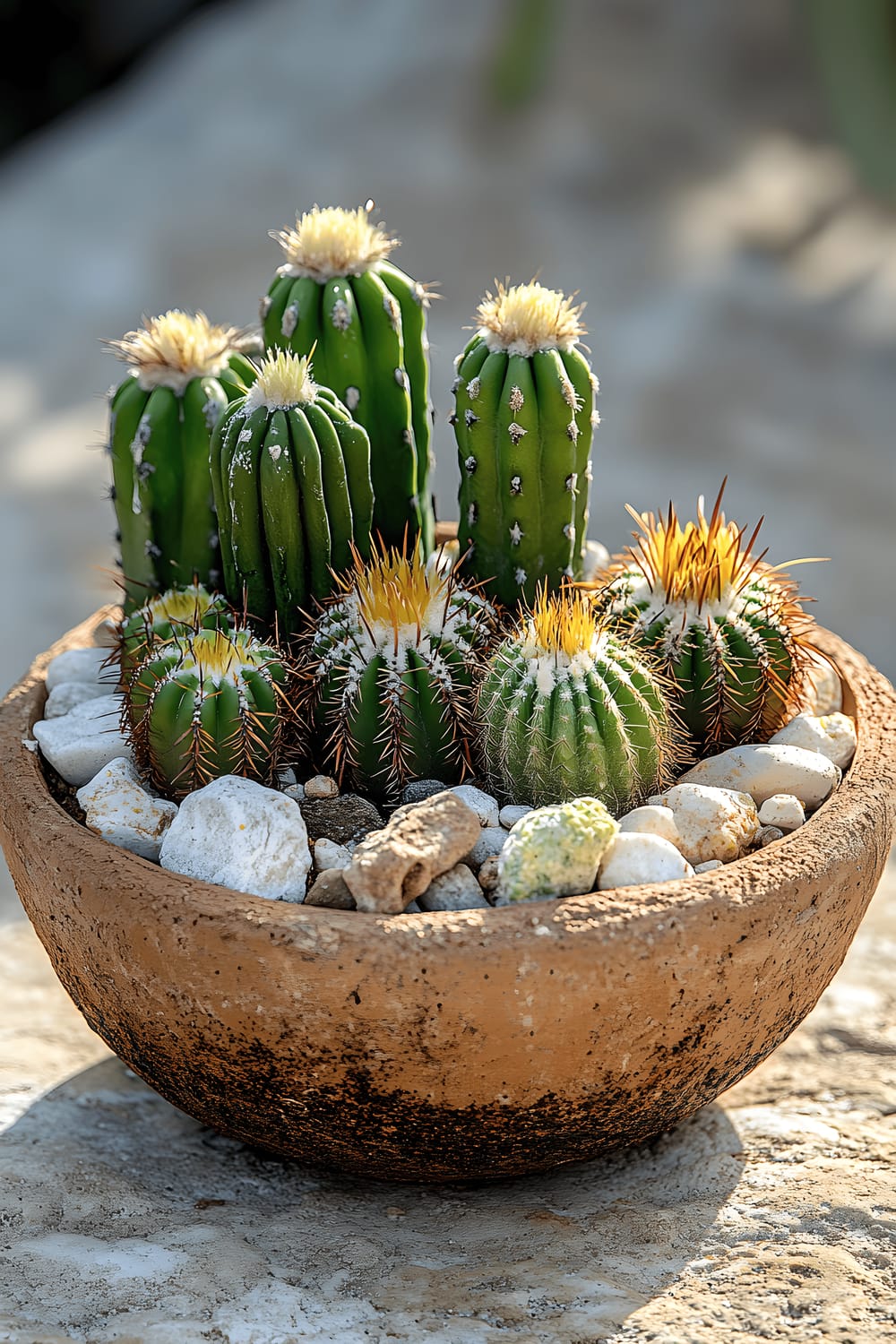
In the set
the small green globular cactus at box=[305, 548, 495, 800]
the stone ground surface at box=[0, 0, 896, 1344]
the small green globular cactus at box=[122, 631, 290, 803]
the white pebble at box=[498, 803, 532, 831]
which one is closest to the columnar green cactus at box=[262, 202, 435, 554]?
the small green globular cactus at box=[305, 548, 495, 800]

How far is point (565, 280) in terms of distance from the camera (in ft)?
16.0

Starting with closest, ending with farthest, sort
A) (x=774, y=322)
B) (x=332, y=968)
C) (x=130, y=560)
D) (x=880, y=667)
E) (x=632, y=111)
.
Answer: (x=332, y=968) < (x=130, y=560) < (x=880, y=667) < (x=774, y=322) < (x=632, y=111)

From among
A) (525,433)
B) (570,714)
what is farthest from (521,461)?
(570,714)

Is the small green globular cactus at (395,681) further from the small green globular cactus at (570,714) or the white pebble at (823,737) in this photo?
the white pebble at (823,737)

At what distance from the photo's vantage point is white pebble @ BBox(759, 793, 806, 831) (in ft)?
5.10

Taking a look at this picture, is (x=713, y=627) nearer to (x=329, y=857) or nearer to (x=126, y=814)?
(x=329, y=857)

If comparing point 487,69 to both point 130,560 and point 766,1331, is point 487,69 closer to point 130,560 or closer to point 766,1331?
point 130,560

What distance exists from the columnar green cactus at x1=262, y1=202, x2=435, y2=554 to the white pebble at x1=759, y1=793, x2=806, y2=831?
61 cm

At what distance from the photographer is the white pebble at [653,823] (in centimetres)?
148

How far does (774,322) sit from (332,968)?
150 inches

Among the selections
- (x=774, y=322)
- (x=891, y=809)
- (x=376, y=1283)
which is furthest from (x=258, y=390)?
(x=774, y=322)

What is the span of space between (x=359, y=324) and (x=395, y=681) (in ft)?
1.65

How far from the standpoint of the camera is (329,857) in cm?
148

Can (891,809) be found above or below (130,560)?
below
